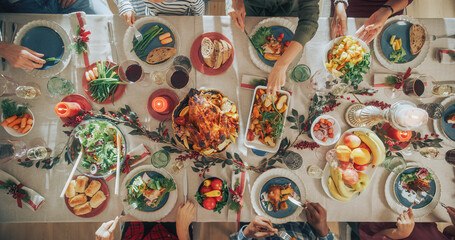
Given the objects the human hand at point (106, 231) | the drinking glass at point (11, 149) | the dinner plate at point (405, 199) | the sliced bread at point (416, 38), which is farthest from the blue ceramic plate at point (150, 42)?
the dinner plate at point (405, 199)

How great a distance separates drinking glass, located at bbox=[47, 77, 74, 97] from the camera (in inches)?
60.8

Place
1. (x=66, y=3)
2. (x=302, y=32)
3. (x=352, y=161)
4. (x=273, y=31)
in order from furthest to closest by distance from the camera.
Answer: (x=66, y=3), (x=273, y=31), (x=352, y=161), (x=302, y=32)

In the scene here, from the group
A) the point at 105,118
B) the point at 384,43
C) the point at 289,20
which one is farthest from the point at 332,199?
the point at 105,118

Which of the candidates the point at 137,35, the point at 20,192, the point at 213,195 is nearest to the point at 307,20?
the point at 137,35

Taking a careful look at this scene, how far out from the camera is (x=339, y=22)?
1598 mm

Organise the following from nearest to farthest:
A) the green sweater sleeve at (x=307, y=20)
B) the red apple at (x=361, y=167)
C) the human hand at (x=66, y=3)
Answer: the green sweater sleeve at (x=307, y=20) → the red apple at (x=361, y=167) → the human hand at (x=66, y=3)

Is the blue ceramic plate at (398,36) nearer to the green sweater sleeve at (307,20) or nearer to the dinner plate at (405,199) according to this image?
the green sweater sleeve at (307,20)

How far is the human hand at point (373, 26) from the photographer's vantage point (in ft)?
5.06

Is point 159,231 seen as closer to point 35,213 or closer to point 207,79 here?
point 35,213

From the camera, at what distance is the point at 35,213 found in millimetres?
1571

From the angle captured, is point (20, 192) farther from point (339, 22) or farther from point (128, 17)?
point (339, 22)

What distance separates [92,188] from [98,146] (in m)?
0.33

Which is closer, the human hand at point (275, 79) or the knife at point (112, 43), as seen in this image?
the human hand at point (275, 79)

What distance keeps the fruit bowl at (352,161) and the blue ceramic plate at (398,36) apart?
0.63 metres
